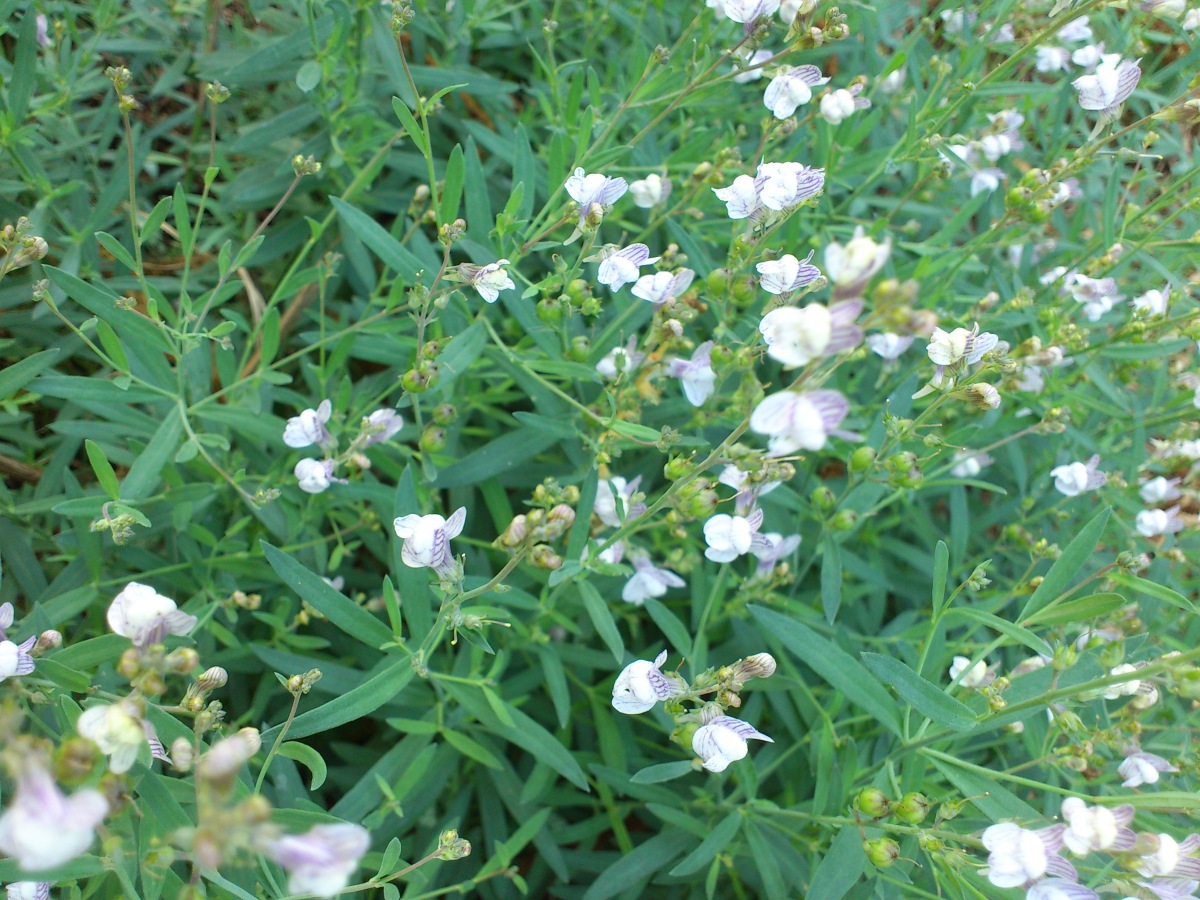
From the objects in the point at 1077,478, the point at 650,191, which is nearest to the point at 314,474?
the point at 650,191

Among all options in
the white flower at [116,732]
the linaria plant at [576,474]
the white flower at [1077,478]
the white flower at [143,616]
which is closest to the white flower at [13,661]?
the linaria plant at [576,474]

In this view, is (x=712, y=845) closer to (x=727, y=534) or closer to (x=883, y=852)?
(x=883, y=852)

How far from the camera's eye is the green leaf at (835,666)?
2396 millimetres

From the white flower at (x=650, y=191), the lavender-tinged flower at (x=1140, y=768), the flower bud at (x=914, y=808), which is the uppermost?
the white flower at (x=650, y=191)

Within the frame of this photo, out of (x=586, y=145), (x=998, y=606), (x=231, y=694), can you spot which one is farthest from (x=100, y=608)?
(x=998, y=606)

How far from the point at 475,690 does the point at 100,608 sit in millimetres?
1168

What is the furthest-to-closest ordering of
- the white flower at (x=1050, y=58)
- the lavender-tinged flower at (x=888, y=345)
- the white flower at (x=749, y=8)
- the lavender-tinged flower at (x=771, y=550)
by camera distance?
the white flower at (x=1050, y=58) < the lavender-tinged flower at (x=888, y=345) < the lavender-tinged flower at (x=771, y=550) < the white flower at (x=749, y=8)

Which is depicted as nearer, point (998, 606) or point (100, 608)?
point (100, 608)

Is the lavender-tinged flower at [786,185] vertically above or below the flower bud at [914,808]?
above

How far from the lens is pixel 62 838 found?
113 cm

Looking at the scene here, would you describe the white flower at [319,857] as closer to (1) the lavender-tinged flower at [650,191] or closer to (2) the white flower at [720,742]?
(2) the white flower at [720,742]

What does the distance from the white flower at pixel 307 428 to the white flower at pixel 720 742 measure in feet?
4.40

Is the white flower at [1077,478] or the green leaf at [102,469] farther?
the white flower at [1077,478]

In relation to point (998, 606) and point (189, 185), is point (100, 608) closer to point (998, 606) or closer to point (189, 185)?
point (189, 185)
